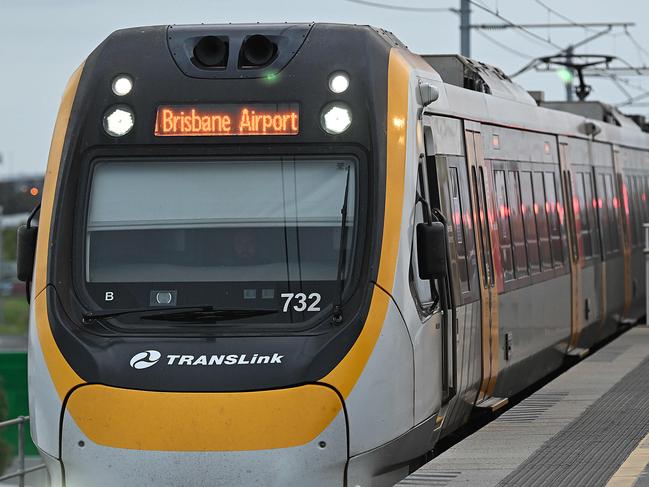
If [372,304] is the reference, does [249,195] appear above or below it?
above

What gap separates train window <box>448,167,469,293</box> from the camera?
12.0 m

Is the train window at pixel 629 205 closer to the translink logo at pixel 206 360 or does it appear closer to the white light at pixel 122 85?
the white light at pixel 122 85

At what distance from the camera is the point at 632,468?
962 cm

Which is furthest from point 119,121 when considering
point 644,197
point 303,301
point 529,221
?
point 644,197

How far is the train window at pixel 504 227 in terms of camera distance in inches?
552

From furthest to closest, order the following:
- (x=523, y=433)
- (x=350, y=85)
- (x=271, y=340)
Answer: (x=523, y=433), (x=350, y=85), (x=271, y=340)

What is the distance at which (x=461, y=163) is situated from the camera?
12562mm

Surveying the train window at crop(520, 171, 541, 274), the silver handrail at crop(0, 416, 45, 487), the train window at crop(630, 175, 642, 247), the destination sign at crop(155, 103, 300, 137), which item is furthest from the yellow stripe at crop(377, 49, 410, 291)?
the train window at crop(630, 175, 642, 247)

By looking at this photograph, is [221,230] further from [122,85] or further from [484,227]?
[484,227]

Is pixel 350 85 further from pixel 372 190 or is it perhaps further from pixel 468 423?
pixel 468 423

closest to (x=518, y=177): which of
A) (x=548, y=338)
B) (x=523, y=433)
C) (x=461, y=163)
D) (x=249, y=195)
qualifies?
(x=548, y=338)

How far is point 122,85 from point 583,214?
32.1ft

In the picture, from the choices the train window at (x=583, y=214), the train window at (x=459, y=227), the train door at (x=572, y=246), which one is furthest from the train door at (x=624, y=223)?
the train window at (x=459, y=227)

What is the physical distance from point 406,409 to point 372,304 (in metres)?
0.68
